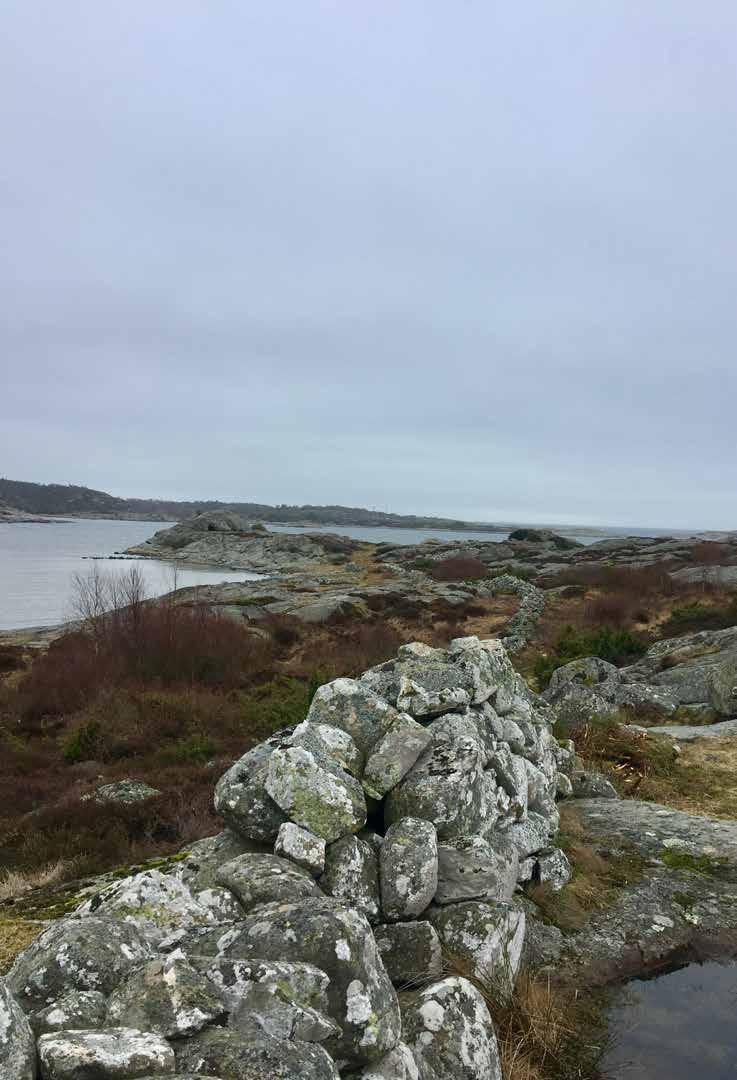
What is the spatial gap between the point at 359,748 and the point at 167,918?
252 cm

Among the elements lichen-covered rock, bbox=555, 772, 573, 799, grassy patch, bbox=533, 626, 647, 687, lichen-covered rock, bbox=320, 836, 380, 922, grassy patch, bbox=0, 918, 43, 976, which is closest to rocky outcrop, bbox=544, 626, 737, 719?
grassy patch, bbox=533, 626, 647, 687

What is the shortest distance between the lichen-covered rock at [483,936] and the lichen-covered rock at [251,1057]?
2164mm

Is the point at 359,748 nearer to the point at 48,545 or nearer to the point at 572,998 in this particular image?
the point at 572,998

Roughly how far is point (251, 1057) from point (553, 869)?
496 cm

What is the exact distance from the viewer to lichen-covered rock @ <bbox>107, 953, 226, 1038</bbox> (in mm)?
3160

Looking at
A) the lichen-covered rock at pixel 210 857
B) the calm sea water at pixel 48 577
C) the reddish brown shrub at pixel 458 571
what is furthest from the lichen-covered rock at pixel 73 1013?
the reddish brown shrub at pixel 458 571

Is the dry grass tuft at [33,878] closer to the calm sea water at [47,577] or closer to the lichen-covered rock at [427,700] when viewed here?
the lichen-covered rock at [427,700]

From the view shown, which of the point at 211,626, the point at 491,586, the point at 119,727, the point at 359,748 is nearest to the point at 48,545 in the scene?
the point at 491,586

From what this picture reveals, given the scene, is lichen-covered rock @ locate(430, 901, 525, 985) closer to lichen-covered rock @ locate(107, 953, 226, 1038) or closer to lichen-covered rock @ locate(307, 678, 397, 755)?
lichen-covered rock @ locate(307, 678, 397, 755)

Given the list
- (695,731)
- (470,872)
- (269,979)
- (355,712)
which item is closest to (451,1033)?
(269,979)

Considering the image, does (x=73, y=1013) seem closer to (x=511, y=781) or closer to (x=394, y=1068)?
(x=394, y=1068)

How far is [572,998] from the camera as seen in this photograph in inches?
213

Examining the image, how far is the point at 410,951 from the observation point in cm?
493

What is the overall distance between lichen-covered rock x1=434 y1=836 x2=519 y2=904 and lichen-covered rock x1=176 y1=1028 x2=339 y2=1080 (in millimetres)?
2412
